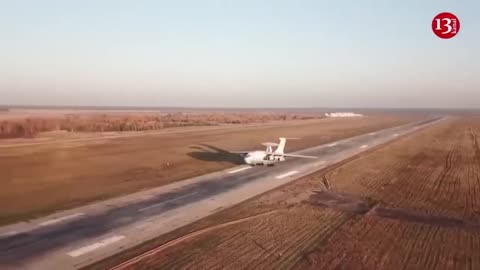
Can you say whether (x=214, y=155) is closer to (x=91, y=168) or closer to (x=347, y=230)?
(x=91, y=168)

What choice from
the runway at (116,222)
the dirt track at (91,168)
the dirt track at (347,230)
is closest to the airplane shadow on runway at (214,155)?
the dirt track at (91,168)

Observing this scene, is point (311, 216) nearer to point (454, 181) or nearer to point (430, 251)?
point (430, 251)

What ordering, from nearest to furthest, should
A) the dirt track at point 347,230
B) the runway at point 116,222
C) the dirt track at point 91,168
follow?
1. the dirt track at point 347,230
2. the runway at point 116,222
3. the dirt track at point 91,168

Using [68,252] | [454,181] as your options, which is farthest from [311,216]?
[454,181]

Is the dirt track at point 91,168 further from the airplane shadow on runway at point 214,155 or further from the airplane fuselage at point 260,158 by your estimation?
the airplane fuselage at point 260,158

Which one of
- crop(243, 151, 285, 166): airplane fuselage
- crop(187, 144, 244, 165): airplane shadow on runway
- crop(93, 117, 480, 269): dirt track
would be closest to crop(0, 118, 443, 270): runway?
crop(93, 117, 480, 269): dirt track
